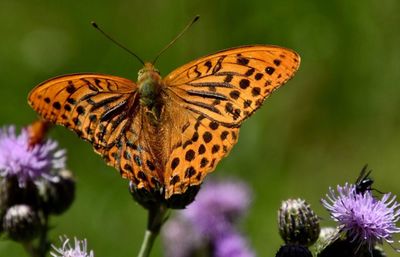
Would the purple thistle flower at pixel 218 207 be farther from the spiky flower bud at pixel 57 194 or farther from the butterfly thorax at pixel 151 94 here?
the butterfly thorax at pixel 151 94

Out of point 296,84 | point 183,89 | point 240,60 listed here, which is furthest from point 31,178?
point 296,84

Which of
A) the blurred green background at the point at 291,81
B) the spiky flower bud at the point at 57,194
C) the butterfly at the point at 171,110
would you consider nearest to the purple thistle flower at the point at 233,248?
the spiky flower bud at the point at 57,194

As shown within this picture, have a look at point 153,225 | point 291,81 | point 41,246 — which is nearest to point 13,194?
point 41,246

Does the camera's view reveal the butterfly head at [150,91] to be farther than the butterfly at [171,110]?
Yes

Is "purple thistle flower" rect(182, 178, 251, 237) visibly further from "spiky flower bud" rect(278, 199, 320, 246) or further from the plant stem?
"spiky flower bud" rect(278, 199, 320, 246)

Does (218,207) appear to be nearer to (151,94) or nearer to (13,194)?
(13,194)

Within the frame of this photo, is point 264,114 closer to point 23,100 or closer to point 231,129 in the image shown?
point 23,100
